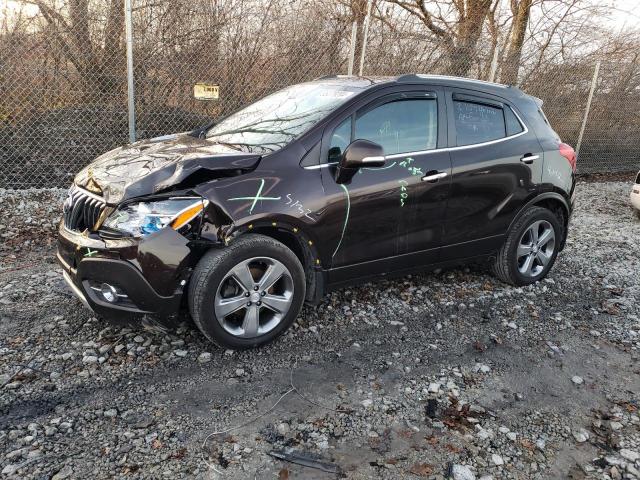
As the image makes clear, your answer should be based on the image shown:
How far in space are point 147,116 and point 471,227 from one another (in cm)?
469

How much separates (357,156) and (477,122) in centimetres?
148

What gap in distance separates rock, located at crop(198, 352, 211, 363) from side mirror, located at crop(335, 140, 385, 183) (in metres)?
1.45

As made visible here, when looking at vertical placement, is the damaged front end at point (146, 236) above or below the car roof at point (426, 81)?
below

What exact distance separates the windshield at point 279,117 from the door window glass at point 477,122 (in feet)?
3.15

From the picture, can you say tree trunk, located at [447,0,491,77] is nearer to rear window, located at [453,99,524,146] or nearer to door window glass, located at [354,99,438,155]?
rear window, located at [453,99,524,146]

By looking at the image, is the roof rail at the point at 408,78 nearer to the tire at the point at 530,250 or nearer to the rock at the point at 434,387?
the tire at the point at 530,250

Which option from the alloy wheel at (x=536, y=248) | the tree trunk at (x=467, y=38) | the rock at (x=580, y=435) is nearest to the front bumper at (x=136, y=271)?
the rock at (x=580, y=435)

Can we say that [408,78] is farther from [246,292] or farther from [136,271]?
[136,271]

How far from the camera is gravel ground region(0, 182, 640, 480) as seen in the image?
2.49 metres

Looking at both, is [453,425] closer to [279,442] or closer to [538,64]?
[279,442]

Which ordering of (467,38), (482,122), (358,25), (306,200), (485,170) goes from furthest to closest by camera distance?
(467,38), (358,25), (482,122), (485,170), (306,200)

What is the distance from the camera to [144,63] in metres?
6.66

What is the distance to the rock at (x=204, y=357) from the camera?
10.8 ft

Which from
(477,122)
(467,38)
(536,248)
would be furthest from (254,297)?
(467,38)
